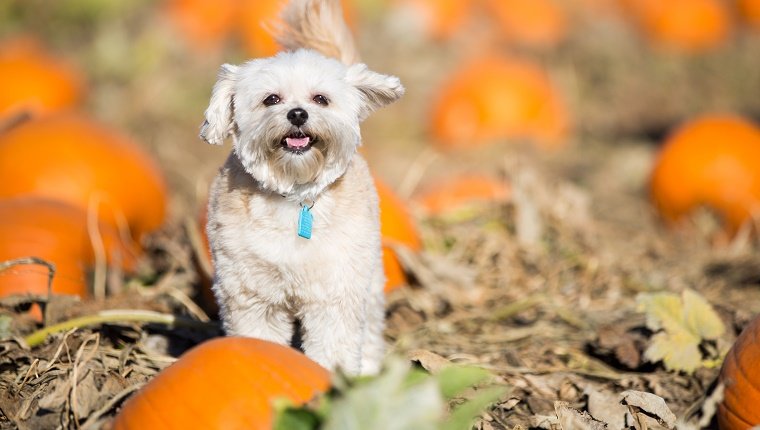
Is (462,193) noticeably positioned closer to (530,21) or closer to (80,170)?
(80,170)

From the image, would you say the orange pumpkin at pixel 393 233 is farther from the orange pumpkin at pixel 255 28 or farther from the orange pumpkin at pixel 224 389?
the orange pumpkin at pixel 255 28

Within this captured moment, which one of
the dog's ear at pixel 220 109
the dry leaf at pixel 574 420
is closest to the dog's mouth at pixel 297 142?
the dog's ear at pixel 220 109

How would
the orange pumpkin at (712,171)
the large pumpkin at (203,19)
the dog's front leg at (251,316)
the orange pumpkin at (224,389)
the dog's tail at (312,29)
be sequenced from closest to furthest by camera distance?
the orange pumpkin at (224,389) < the dog's front leg at (251,316) < the dog's tail at (312,29) < the orange pumpkin at (712,171) < the large pumpkin at (203,19)

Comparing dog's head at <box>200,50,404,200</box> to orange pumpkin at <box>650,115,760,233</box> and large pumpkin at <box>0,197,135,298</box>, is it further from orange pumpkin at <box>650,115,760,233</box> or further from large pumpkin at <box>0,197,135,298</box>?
orange pumpkin at <box>650,115,760,233</box>

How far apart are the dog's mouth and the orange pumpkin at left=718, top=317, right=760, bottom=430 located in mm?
1741

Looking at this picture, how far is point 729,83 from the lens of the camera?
975cm

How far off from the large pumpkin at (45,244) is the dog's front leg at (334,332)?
174 cm

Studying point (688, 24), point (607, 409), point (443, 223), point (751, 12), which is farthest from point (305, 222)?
point (751, 12)

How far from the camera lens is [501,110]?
852 cm

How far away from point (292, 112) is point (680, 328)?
2038 millimetres

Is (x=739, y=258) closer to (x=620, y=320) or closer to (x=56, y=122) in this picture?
(x=620, y=320)

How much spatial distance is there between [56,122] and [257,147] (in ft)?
10.2

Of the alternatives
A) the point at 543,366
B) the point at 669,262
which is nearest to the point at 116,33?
the point at 669,262

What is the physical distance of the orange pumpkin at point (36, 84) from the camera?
25.6 feet
